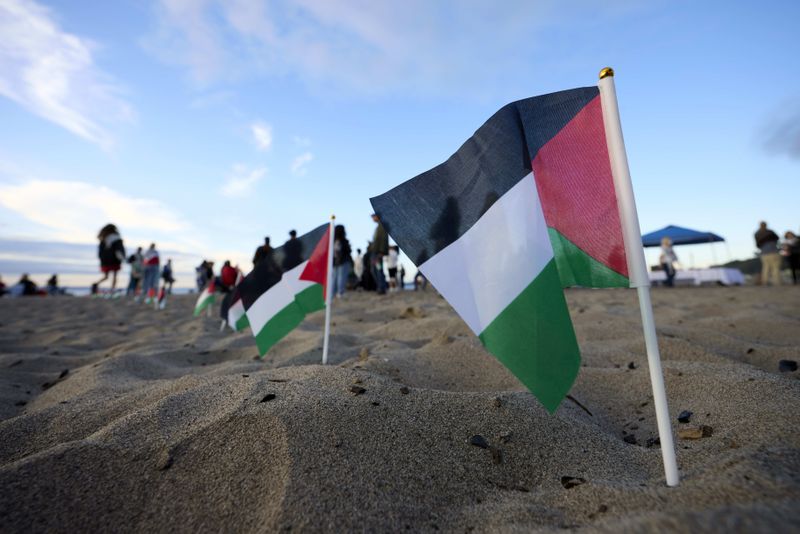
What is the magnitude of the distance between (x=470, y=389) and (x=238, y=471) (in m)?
1.42

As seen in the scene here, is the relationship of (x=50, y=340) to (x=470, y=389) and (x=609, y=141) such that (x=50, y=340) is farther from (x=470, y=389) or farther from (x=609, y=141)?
(x=609, y=141)

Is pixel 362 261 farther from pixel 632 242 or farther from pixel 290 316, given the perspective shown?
pixel 632 242

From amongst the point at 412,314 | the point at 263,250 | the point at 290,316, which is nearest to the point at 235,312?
the point at 290,316

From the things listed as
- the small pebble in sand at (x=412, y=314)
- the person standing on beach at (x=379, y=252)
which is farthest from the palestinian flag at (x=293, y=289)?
the person standing on beach at (x=379, y=252)

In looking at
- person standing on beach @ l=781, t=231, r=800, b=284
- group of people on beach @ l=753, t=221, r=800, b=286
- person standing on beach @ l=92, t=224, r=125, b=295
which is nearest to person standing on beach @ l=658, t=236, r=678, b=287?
group of people on beach @ l=753, t=221, r=800, b=286

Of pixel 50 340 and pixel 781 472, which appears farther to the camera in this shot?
pixel 50 340

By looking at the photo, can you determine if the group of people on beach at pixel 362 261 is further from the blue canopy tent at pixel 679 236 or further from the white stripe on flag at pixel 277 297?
the blue canopy tent at pixel 679 236

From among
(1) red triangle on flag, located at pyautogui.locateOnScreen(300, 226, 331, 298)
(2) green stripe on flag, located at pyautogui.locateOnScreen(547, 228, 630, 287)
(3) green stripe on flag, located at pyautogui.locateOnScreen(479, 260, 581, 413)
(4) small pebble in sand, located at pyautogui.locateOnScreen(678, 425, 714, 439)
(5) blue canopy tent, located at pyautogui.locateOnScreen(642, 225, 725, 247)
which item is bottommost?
(4) small pebble in sand, located at pyautogui.locateOnScreen(678, 425, 714, 439)

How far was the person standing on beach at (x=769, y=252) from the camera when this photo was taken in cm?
962

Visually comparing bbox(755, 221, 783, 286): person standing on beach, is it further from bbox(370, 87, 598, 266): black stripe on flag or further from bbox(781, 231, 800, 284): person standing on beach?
bbox(370, 87, 598, 266): black stripe on flag

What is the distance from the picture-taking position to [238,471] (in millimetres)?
1399

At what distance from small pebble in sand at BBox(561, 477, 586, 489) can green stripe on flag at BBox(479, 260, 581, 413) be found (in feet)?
0.88

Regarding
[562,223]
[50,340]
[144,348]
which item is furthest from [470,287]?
[50,340]

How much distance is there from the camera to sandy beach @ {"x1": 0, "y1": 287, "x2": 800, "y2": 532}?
117 centimetres
